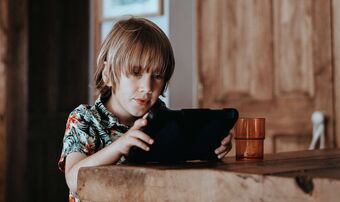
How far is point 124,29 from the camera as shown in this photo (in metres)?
1.64

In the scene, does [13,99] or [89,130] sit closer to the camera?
[89,130]

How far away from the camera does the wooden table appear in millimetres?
858

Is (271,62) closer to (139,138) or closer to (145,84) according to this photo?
(145,84)

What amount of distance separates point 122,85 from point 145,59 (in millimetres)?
100

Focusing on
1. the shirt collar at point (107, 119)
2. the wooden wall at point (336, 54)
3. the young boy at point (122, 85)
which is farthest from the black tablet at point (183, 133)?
the wooden wall at point (336, 54)

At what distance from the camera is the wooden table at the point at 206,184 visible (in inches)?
33.8

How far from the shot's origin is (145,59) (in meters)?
1.56

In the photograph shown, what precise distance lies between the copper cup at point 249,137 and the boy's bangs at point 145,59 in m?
0.30

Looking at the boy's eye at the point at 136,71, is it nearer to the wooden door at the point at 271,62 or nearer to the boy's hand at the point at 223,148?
the boy's hand at the point at 223,148

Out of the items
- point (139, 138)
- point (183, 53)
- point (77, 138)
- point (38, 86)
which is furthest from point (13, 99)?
point (139, 138)

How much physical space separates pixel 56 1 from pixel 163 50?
8.75 feet

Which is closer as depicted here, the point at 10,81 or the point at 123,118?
the point at 123,118

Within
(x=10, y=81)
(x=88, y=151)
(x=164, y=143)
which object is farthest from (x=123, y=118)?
(x=10, y=81)

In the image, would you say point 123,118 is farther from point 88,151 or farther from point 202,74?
point 202,74
